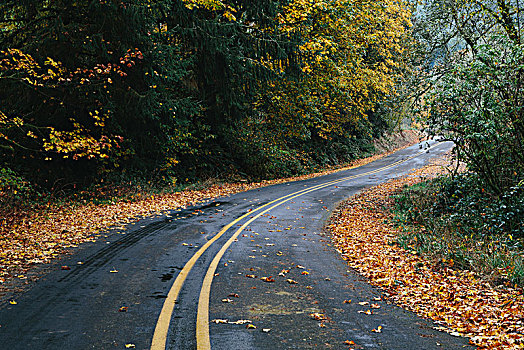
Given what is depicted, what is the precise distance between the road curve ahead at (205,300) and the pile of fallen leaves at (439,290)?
337 millimetres

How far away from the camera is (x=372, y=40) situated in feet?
73.6

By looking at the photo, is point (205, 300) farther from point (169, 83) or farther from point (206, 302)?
point (169, 83)

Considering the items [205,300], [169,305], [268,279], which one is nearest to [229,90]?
[268,279]

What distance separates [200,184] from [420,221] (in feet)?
36.9

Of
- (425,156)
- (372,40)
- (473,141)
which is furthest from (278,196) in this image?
(425,156)

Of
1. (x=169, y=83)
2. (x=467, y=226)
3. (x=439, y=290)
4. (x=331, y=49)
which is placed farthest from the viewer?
(x=331, y=49)

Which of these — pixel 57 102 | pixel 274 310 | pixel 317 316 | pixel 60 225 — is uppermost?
pixel 57 102

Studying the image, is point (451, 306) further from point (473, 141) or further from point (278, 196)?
point (278, 196)

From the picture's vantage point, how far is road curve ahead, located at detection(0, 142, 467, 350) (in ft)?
15.1

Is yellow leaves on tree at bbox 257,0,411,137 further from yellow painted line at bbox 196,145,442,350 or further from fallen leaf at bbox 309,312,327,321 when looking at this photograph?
fallen leaf at bbox 309,312,327,321

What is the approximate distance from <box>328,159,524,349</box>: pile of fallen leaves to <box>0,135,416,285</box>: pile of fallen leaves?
613 centimetres

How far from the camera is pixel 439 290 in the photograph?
6.67m

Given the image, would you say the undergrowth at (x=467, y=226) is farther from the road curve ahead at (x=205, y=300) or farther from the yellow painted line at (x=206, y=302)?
the yellow painted line at (x=206, y=302)

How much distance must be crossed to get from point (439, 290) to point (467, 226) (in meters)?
5.97
